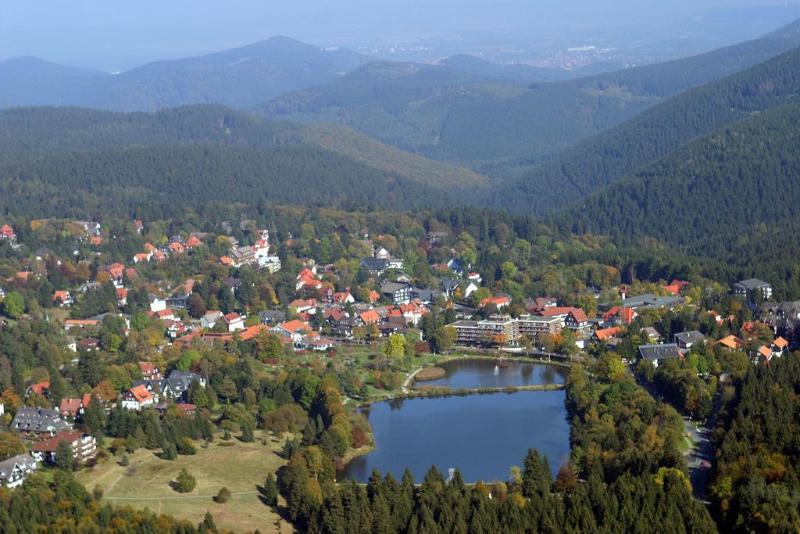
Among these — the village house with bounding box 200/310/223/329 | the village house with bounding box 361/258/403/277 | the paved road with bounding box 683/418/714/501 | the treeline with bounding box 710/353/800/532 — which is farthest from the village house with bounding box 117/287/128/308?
the treeline with bounding box 710/353/800/532

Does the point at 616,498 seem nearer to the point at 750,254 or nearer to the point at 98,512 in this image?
the point at 98,512

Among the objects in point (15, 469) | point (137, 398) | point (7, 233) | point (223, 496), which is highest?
point (7, 233)

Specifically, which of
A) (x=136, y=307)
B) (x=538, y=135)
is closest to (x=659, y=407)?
(x=136, y=307)

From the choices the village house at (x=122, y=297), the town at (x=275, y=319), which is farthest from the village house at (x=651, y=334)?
the village house at (x=122, y=297)

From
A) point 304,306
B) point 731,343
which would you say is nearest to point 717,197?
point 304,306

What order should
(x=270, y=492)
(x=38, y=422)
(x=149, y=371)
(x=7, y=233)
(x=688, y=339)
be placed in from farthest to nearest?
(x=7, y=233) → (x=688, y=339) → (x=149, y=371) → (x=38, y=422) → (x=270, y=492)

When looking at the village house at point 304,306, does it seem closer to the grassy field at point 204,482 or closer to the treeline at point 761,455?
the grassy field at point 204,482

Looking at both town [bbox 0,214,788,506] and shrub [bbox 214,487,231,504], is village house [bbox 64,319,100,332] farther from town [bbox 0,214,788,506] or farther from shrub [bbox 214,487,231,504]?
shrub [bbox 214,487,231,504]

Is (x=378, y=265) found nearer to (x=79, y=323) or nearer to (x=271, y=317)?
(x=271, y=317)
